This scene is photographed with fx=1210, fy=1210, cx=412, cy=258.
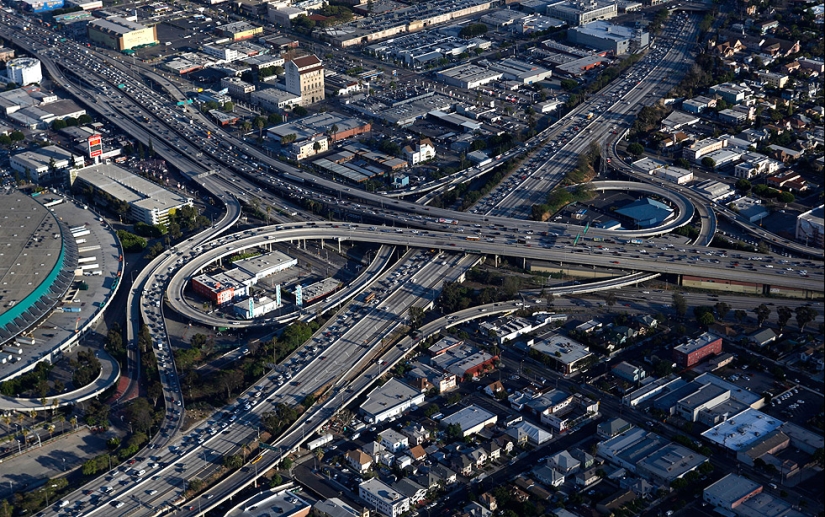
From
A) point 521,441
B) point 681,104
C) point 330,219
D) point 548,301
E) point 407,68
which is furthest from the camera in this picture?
point 407,68

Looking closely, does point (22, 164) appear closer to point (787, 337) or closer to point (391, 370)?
point (391, 370)

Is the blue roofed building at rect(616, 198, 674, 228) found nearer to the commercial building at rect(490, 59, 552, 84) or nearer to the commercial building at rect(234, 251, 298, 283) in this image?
the commercial building at rect(234, 251, 298, 283)

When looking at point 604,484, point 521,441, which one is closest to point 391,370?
point 521,441

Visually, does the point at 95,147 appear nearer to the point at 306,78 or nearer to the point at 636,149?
the point at 306,78

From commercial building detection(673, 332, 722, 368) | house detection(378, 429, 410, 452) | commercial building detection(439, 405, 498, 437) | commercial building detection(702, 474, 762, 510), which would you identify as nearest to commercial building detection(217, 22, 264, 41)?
commercial building detection(673, 332, 722, 368)

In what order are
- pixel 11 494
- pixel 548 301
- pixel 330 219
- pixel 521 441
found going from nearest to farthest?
pixel 11 494 < pixel 521 441 < pixel 548 301 < pixel 330 219

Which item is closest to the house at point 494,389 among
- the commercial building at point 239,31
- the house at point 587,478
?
the house at point 587,478
